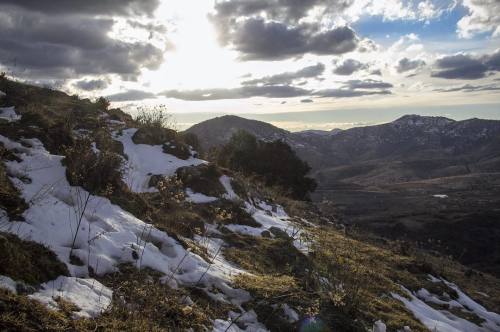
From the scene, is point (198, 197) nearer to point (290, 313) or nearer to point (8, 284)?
point (290, 313)

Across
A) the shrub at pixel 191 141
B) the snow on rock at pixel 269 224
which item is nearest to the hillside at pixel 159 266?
the snow on rock at pixel 269 224

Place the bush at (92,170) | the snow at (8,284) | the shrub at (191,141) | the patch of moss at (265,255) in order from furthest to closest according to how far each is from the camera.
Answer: the shrub at (191,141)
the patch of moss at (265,255)
the bush at (92,170)
the snow at (8,284)

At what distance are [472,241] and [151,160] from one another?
71254mm

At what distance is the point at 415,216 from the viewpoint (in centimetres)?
9019

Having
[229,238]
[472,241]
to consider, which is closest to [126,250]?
[229,238]

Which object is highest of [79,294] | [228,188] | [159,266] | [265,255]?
[79,294]

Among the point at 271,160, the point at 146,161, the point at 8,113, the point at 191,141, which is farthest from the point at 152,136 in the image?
the point at 271,160

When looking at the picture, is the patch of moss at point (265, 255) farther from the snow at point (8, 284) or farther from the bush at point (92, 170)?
the snow at point (8, 284)

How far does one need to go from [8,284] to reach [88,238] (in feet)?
6.16

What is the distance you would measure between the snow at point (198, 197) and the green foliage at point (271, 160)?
20508mm

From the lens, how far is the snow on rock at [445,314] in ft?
32.1

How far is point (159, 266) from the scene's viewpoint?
22.1ft

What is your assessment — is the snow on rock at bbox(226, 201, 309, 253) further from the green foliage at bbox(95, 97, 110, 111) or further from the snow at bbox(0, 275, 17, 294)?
the green foliage at bbox(95, 97, 110, 111)

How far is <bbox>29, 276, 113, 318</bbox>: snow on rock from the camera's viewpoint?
4.70 meters
